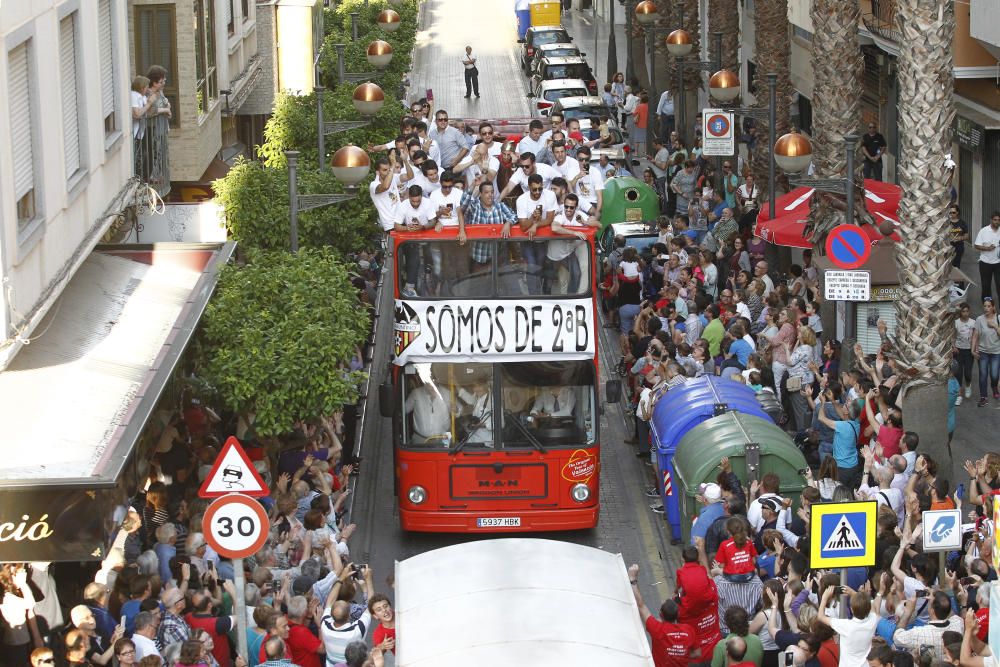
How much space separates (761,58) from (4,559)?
77.2ft

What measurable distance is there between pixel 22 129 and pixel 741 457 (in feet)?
25.5

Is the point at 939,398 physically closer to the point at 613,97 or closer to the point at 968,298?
the point at 968,298

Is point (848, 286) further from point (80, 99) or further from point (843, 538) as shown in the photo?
point (80, 99)

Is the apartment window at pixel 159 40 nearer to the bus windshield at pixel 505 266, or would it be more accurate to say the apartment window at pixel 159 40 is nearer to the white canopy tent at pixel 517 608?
the bus windshield at pixel 505 266

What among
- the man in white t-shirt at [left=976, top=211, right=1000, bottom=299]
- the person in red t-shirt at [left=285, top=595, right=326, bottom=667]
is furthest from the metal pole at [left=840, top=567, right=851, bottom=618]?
the man in white t-shirt at [left=976, top=211, right=1000, bottom=299]

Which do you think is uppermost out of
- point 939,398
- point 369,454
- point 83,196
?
point 83,196

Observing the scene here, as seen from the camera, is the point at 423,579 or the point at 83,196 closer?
the point at 423,579

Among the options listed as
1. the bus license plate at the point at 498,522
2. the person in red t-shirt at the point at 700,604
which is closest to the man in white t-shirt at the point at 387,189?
the bus license plate at the point at 498,522

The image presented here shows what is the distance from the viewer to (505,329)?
18.2 meters

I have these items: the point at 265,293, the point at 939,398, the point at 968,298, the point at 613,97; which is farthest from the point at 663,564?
the point at 613,97

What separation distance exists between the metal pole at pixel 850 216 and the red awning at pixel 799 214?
6.31ft

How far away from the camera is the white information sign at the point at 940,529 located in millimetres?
13453

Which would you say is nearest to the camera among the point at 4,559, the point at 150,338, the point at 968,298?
the point at 4,559

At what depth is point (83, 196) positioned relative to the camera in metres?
18.0
